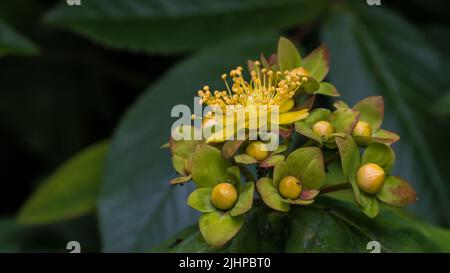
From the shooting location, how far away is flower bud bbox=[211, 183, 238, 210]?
2.55 ft

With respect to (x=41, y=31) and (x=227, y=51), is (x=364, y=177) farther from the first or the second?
(x=41, y=31)

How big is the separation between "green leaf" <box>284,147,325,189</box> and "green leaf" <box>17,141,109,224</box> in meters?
0.78

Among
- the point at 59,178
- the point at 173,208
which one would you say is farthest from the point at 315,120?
the point at 59,178

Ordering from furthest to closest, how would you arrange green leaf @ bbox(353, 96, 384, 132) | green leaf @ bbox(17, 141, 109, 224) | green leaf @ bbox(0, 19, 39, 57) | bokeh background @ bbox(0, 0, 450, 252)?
green leaf @ bbox(17, 141, 109, 224) → bokeh background @ bbox(0, 0, 450, 252) → green leaf @ bbox(0, 19, 39, 57) → green leaf @ bbox(353, 96, 384, 132)

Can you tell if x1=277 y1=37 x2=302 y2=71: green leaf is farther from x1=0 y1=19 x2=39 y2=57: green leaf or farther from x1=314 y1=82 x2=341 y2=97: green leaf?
x1=0 y1=19 x2=39 y2=57: green leaf

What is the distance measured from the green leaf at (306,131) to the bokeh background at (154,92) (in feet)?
1.52

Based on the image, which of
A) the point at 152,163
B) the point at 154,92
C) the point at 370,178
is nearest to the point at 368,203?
the point at 370,178

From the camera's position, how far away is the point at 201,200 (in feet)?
2.60

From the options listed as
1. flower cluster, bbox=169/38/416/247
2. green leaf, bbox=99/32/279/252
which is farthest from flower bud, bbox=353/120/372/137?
green leaf, bbox=99/32/279/252

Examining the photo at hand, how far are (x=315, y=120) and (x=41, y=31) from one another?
1.31 m

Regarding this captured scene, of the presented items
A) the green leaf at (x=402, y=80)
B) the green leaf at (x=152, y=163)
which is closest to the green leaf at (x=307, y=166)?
the green leaf at (x=152, y=163)

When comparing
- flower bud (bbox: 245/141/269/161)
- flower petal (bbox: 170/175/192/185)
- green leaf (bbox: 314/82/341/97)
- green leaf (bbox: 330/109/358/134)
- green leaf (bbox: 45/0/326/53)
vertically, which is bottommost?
flower petal (bbox: 170/175/192/185)

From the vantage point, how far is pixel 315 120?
824mm

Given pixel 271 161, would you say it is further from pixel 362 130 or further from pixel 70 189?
pixel 70 189
